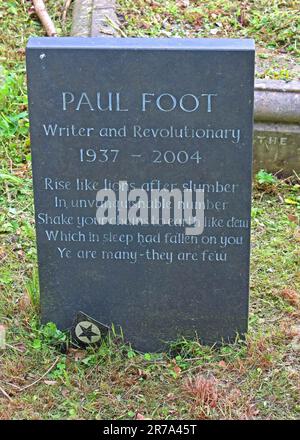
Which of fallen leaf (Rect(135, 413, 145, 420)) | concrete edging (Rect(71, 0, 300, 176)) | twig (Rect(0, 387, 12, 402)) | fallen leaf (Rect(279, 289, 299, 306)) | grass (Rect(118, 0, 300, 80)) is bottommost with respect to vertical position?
fallen leaf (Rect(135, 413, 145, 420))

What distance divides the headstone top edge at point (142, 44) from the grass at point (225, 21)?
2882mm

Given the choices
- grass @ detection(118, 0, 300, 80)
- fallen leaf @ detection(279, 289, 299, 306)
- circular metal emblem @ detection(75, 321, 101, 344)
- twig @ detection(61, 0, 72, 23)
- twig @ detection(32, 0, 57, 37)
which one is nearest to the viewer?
circular metal emblem @ detection(75, 321, 101, 344)

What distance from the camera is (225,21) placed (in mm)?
6719

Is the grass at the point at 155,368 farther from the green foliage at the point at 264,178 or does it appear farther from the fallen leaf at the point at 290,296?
the green foliage at the point at 264,178

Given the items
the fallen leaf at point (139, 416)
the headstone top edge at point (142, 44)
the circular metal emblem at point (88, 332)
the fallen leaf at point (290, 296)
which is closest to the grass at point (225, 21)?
the fallen leaf at point (290, 296)

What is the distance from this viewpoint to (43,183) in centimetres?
347

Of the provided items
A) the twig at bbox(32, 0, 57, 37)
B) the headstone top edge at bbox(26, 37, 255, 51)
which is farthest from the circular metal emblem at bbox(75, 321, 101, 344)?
the twig at bbox(32, 0, 57, 37)

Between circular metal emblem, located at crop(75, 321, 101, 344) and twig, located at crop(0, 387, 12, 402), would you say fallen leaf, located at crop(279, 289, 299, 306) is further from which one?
twig, located at crop(0, 387, 12, 402)

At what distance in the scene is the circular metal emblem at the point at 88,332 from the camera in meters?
3.63

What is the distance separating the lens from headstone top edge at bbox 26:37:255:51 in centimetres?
322

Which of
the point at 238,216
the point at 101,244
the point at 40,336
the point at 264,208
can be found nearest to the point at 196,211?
the point at 238,216

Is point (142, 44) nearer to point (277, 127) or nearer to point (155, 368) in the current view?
point (155, 368)

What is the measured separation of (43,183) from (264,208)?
1.92m

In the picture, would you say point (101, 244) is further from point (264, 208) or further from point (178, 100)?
point (264, 208)
